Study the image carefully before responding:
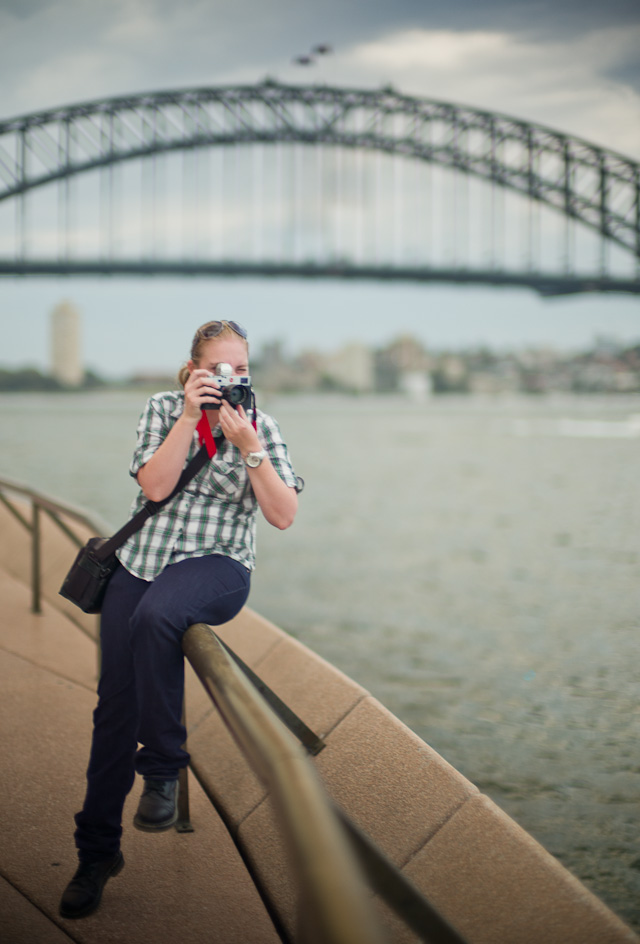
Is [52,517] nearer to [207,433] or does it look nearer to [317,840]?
[207,433]

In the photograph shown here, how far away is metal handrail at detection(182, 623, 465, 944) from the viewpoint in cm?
102

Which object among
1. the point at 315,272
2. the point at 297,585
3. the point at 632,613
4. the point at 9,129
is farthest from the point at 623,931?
the point at 9,129

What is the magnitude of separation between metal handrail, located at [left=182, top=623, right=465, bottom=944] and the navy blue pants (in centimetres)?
40

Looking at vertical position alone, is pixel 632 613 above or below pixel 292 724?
below

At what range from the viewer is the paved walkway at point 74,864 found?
2.23 metres

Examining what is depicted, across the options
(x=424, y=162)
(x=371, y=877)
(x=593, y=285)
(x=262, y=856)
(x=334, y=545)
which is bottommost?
(x=334, y=545)

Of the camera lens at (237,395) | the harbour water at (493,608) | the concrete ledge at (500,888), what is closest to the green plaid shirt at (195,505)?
the camera lens at (237,395)

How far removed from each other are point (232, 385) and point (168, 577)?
0.51m

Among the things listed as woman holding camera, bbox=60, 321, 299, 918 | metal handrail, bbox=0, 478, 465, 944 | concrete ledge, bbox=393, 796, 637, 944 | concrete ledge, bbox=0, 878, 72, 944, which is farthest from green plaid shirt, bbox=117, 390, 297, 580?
concrete ledge, bbox=393, 796, 637, 944

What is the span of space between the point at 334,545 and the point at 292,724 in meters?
28.9

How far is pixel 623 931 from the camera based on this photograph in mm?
2252

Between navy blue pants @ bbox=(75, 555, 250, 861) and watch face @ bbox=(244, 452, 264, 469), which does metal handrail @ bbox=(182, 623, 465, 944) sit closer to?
navy blue pants @ bbox=(75, 555, 250, 861)

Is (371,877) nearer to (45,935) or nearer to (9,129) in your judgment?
(45,935)

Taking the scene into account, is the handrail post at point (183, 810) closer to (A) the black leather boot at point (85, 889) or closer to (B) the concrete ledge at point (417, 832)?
(B) the concrete ledge at point (417, 832)
